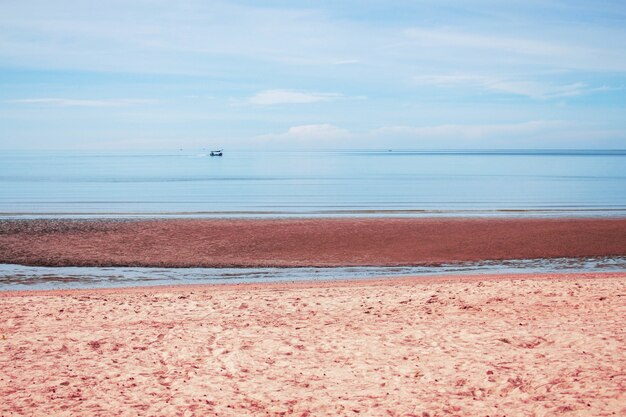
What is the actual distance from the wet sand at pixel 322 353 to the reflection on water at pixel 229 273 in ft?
14.7

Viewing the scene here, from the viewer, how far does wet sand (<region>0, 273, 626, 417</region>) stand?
7.47 metres

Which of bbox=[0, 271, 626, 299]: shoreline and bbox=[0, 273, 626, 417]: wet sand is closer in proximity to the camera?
bbox=[0, 273, 626, 417]: wet sand

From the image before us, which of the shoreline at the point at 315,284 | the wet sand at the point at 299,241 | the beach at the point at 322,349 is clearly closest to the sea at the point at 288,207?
the shoreline at the point at 315,284

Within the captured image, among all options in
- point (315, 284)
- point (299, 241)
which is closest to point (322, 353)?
point (315, 284)

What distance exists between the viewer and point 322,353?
31.1 feet

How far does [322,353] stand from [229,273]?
1104 centimetres

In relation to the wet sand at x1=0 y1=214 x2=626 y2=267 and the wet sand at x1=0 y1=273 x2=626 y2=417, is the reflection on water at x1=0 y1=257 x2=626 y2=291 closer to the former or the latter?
the wet sand at x1=0 y1=214 x2=626 y2=267

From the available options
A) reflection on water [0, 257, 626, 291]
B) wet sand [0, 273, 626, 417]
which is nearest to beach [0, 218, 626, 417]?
wet sand [0, 273, 626, 417]

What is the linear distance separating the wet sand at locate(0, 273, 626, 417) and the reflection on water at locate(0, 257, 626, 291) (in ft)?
14.7

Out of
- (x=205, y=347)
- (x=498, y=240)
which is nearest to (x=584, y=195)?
(x=498, y=240)

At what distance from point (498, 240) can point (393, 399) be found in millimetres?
19616

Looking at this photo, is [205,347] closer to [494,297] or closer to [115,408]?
[115,408]

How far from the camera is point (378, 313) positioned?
39.7 ft

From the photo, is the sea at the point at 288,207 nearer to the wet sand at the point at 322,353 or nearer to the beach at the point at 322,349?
the beach at the point at 322,349
